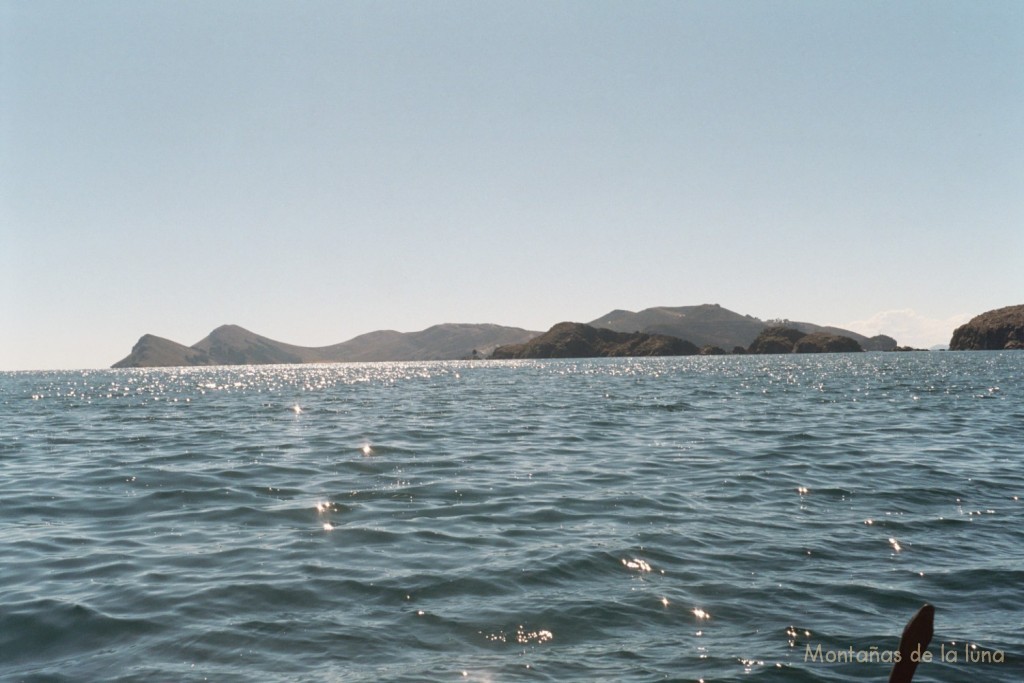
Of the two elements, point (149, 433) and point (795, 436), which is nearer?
point (795, 436)

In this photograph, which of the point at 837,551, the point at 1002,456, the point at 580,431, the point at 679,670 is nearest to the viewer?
the point at 679,670

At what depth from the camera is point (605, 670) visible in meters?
8.09

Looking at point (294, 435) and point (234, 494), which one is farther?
point (294, 435)

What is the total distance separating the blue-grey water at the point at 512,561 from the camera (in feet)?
27.9

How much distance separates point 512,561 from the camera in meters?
12.0

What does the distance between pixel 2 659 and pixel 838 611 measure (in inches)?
413

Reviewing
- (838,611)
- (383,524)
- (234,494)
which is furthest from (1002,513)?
(234,494)

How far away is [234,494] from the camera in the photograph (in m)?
18.1

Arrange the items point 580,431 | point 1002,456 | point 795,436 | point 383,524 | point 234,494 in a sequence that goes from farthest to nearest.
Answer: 1. point 580,431
2. point 795,436
3. point 1002,456
4. point 234,494
5. point 383,524

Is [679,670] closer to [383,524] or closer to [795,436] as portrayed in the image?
[383,524]

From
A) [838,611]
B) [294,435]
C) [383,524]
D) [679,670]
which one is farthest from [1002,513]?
[294,435]

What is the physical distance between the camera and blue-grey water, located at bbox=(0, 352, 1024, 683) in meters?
8.51

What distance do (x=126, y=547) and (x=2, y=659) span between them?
484cm

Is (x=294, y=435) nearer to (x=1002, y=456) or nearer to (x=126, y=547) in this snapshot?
(x=126, y=547)
